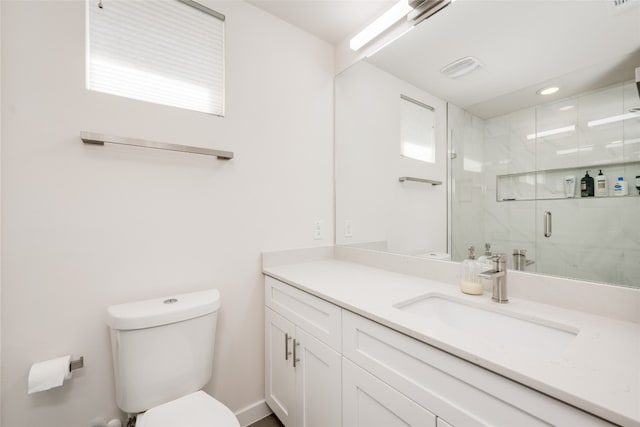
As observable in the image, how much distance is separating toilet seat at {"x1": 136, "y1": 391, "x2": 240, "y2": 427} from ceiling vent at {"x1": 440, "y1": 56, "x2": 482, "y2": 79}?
1.77m

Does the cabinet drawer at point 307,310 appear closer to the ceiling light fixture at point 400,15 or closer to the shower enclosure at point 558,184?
the shower enclosure at point 558,184

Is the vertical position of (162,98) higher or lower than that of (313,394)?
higher

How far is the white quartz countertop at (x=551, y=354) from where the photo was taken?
0.50 m

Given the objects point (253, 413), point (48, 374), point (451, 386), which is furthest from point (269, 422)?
point (451, 386)

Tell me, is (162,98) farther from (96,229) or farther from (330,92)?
(330,92)

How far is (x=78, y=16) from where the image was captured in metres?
1.12

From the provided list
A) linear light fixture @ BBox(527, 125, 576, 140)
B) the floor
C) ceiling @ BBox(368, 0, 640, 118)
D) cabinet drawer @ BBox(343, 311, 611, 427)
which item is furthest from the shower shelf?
the floor

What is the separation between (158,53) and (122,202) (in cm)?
75

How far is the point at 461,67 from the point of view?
1311 millimetres

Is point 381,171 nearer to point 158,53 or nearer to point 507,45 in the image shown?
point 507,45

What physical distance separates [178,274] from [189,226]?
0.24m

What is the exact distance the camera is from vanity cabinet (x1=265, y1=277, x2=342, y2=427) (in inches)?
42.4

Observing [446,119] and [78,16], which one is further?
[446,119]

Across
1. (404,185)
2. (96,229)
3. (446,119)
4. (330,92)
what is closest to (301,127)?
(330,92)
